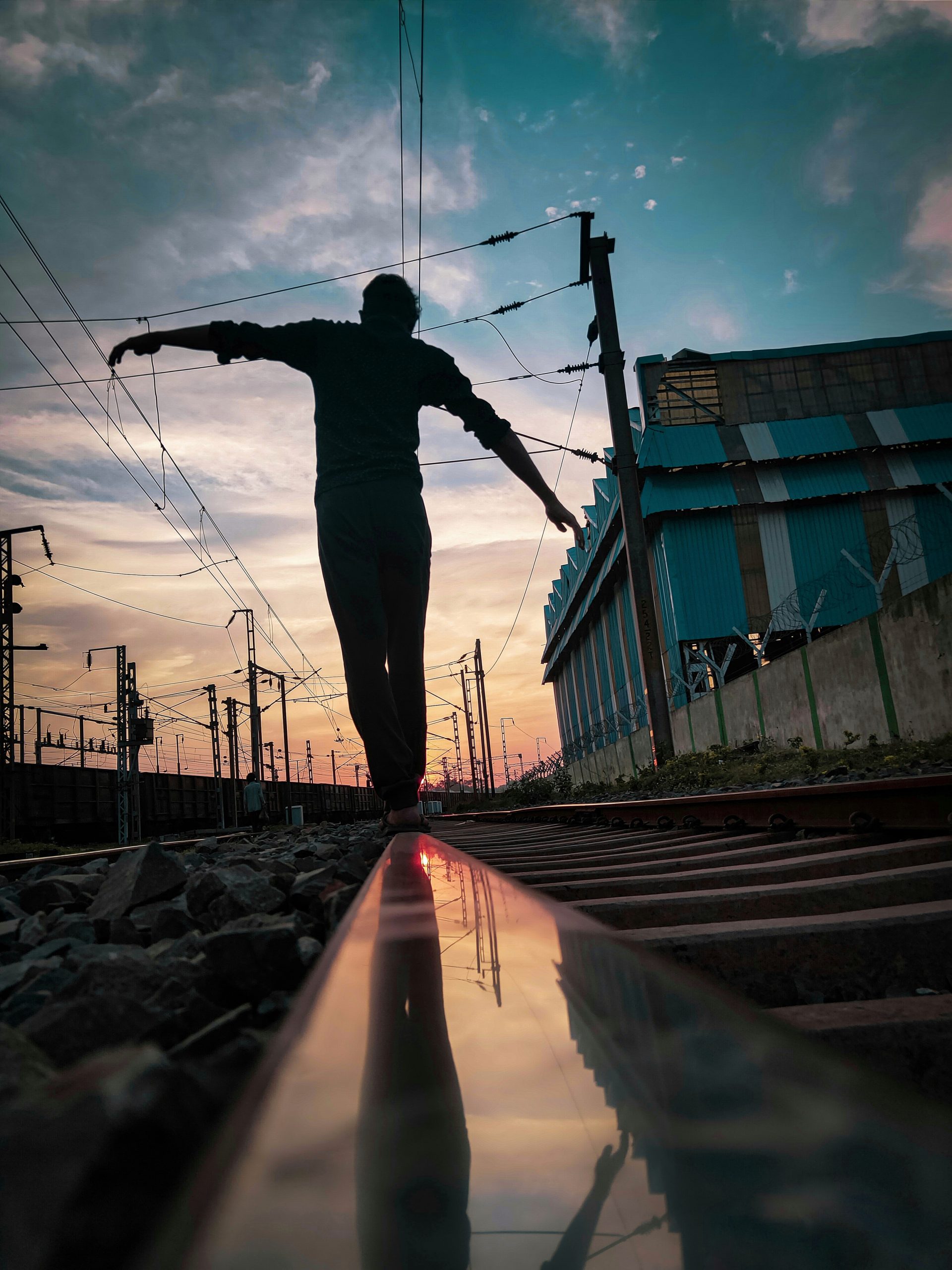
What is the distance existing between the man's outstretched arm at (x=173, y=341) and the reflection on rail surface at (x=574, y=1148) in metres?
3.37

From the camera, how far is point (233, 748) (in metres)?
51.0

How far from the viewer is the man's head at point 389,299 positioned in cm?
Answer: 408

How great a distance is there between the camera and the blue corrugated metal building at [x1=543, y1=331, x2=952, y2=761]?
24.0 m

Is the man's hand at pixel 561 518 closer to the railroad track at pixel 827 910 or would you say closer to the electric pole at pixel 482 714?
the railroad track at pixel 827 910

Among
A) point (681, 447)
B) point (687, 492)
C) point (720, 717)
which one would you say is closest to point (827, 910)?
point (720, 717)

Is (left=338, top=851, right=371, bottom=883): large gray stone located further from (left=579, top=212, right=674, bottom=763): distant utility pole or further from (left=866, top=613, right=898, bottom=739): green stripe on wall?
(left=579, top=212, right=674, bottom=763): distant utility pole

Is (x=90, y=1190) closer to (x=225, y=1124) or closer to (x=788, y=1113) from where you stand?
(x=225, y=1124)

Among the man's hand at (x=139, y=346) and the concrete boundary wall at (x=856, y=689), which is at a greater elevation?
the man's hand at (x=139, y=346)

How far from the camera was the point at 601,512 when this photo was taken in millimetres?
31562

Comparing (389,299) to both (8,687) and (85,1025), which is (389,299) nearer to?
(85,1025)

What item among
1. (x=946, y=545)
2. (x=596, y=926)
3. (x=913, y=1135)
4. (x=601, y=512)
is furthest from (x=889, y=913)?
(x=601, y=512)

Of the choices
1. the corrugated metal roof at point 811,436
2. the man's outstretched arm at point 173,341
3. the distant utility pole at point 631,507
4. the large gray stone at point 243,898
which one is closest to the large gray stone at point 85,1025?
the large gray stone at point 243,898

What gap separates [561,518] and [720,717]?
40.6 ft

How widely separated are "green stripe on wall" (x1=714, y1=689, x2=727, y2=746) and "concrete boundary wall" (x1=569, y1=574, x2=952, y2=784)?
2cm
